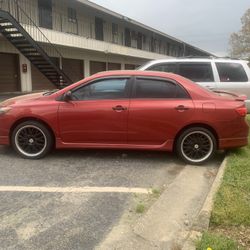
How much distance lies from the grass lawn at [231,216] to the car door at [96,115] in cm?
200

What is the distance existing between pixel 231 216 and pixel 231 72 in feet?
19.7

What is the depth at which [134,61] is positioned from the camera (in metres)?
38.0

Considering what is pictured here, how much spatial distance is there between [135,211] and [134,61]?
34.3 meters

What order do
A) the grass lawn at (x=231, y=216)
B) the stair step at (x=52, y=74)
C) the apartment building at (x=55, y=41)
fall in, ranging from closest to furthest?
1. the grass lawn at (x=231, y=216)
2. the apartment building at (x=55, y=41)
3. the stair step at (x=52, y=74)

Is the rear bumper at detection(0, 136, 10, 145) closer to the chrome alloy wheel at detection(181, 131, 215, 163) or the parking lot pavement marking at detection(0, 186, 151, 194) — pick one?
the parking lot pavement marking at detection(0, 186, 151, 194)

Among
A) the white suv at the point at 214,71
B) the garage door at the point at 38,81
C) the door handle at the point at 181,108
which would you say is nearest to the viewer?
the door handle at the point at 181,108

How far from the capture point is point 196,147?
6512 mm

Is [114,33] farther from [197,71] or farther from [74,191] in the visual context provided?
[74,191]

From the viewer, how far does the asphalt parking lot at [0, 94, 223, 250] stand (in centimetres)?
385

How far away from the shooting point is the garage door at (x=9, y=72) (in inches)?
779

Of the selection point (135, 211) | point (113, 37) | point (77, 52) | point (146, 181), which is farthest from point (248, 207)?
point (113, 37)

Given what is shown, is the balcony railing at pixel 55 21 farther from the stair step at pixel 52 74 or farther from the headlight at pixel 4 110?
the headlight at pixel 4 110

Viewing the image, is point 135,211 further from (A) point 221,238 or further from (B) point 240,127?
(B) point 240,127

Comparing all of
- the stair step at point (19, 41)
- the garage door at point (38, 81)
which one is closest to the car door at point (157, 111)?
the stair step at point (19, 41)
